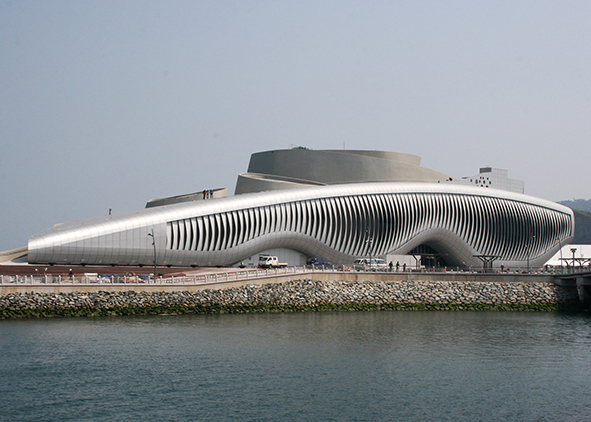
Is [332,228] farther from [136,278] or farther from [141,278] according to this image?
[136,278]

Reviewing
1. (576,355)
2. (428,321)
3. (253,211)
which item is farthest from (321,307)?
(576,355)

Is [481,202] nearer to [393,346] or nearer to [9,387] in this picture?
[393,346]

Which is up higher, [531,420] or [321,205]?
[321,205]

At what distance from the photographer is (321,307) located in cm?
5547

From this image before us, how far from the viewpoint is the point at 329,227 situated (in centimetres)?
7388

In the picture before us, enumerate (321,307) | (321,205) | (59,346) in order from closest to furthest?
(59,346) < (321,307) < (321,205)

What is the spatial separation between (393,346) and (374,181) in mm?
47677

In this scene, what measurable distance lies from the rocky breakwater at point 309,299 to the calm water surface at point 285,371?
2.09 metres

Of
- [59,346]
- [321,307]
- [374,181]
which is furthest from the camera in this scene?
[374,181]

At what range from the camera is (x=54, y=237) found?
55.6m

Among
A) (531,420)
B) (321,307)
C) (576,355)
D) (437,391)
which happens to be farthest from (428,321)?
(531,420)

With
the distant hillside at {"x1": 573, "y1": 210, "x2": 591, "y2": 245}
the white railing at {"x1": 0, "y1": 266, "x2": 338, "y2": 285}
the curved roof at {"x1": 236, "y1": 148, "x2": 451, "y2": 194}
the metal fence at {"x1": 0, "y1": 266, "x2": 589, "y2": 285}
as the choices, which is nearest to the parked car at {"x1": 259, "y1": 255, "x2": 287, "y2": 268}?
the metal fence at {"x1": 0, "y1": 266, "x2": 589, "y2": 285}

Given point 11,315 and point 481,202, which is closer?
point 11,315

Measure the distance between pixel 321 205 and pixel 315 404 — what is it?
1821 inches
